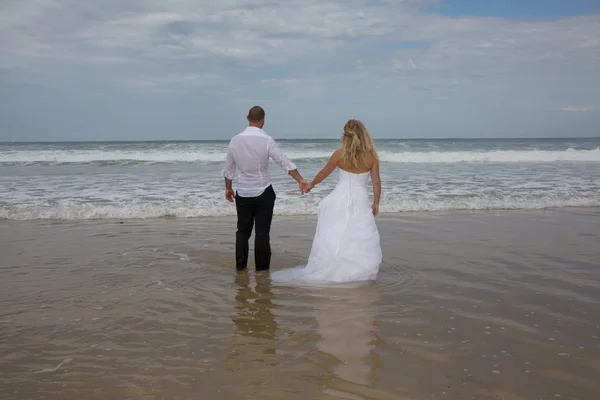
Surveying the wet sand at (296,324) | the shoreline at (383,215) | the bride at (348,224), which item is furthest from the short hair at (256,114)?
the shoreline at (383,215)

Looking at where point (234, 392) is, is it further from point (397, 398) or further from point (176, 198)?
point (176, 198)

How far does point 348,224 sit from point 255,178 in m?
1.28

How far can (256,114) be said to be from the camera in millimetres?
6391

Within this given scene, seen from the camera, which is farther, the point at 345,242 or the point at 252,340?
the point at 345,242

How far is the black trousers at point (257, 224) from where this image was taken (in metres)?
6.55

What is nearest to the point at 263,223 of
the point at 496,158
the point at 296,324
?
the point at 296,324

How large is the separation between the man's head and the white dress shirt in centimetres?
6

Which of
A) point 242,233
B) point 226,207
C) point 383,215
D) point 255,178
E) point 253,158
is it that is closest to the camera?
point 253,158

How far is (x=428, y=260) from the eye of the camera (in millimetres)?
7031

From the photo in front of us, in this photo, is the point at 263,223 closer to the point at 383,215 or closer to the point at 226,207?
the point at 383,215

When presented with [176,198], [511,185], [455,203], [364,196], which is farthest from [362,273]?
[511,185]

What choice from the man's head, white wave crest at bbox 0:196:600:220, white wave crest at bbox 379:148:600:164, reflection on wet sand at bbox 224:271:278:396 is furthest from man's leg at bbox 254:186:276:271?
white wave crest at bbox 379:148:600:164

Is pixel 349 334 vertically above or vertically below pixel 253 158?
below

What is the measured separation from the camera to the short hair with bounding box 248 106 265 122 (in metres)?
6.39
